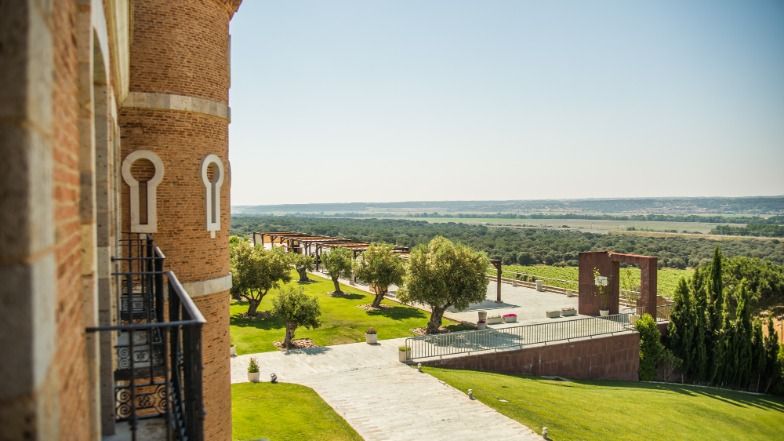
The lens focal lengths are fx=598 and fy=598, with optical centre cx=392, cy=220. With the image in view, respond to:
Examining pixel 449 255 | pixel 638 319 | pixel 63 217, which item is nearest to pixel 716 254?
pixel 638 319

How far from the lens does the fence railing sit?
26.5 m

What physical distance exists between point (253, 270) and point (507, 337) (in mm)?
14331

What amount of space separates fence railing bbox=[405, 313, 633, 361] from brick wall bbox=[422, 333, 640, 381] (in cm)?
48

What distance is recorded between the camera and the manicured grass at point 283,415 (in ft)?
55.3

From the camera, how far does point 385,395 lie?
21047mm

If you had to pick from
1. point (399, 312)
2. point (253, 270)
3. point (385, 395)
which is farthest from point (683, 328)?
point (253, 270)

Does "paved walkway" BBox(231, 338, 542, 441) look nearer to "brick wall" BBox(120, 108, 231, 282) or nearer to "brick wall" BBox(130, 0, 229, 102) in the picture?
"brick wall" BBox(120, 108, 231, 282)

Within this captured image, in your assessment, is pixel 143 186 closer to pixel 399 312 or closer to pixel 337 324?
pixel 337 324

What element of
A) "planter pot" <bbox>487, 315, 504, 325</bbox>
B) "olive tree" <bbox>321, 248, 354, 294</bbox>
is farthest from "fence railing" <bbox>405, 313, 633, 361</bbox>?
"olive tree" <bbox>321, 248, 354, 294</bbox>

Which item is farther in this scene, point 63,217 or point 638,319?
point 638,319

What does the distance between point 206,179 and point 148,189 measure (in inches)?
41.2

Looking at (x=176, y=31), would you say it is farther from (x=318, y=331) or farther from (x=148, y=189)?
(x=318, y=331)

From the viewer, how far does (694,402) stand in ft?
84.3

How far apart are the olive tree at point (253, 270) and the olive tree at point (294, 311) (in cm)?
562
